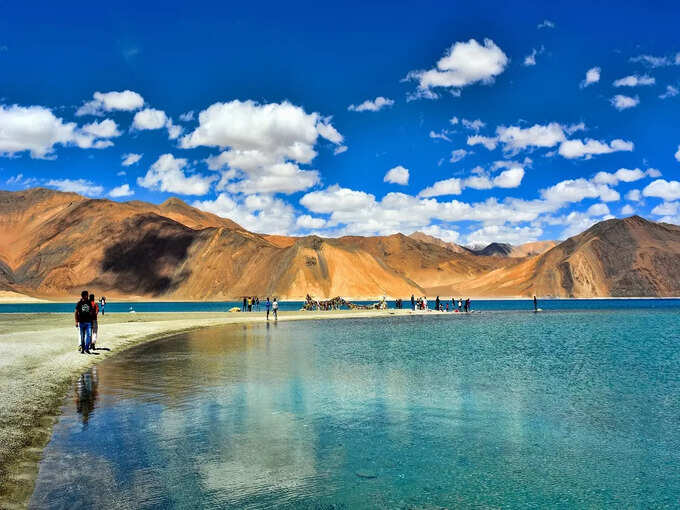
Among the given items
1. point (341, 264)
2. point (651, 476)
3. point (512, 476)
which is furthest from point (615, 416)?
point (341, 264)

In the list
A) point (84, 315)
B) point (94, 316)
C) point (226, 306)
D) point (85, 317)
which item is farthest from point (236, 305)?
point (84, 315)

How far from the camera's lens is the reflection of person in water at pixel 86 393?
1692cm

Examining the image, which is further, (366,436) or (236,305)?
(236,305)

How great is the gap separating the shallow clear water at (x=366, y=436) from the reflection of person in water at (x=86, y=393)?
0.08 m

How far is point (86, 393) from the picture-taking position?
19.8 metres

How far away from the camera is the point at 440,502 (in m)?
10.3

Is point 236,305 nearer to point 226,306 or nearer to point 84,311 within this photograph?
point 226,306

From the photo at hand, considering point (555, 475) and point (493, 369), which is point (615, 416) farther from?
point (493, 369)

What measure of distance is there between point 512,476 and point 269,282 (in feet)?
570

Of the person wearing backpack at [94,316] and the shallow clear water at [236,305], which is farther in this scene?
the shallow clear water at [236,305]

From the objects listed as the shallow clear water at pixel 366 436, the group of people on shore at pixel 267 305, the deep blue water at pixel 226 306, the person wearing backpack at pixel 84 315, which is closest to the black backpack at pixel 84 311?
the person wearing backpack at pixel 84 315

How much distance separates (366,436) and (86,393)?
35.0 ft

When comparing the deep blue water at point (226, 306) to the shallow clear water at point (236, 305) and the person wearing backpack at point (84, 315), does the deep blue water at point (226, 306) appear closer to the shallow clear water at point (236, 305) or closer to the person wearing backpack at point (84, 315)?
the shallow clear water at point (236, 305)

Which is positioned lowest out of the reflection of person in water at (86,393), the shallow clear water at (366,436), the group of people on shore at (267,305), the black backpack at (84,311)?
the shallow clear water at (366,436)
